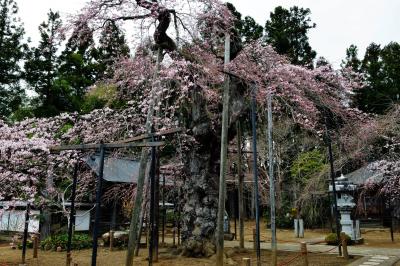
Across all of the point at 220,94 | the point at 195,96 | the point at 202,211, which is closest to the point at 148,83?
the point at 195,96

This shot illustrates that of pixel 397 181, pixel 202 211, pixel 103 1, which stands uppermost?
pixel 103 1

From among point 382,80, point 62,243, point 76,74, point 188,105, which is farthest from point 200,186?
point 382,80

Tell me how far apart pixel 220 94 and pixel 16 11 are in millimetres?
26085

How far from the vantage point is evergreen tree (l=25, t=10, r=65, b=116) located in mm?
26328

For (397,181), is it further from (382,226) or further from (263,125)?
(382,226)

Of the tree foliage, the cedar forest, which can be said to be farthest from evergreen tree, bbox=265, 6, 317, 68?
the cedar forest

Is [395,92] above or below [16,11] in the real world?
below

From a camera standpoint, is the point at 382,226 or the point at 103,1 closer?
the point at 103,1

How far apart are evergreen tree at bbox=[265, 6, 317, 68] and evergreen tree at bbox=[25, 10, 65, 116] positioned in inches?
629

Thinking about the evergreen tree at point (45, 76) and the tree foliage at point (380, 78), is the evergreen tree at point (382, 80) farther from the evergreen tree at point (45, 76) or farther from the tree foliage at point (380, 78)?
the evergreen tree at point (45, 76)

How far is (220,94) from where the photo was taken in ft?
47.3

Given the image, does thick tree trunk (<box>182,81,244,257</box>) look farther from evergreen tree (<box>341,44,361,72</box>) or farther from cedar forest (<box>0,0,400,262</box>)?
evergreen tree (<box>341,44,361,72</box>)

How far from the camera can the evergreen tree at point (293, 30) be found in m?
28.2

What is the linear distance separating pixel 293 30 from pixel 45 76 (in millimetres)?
19663
